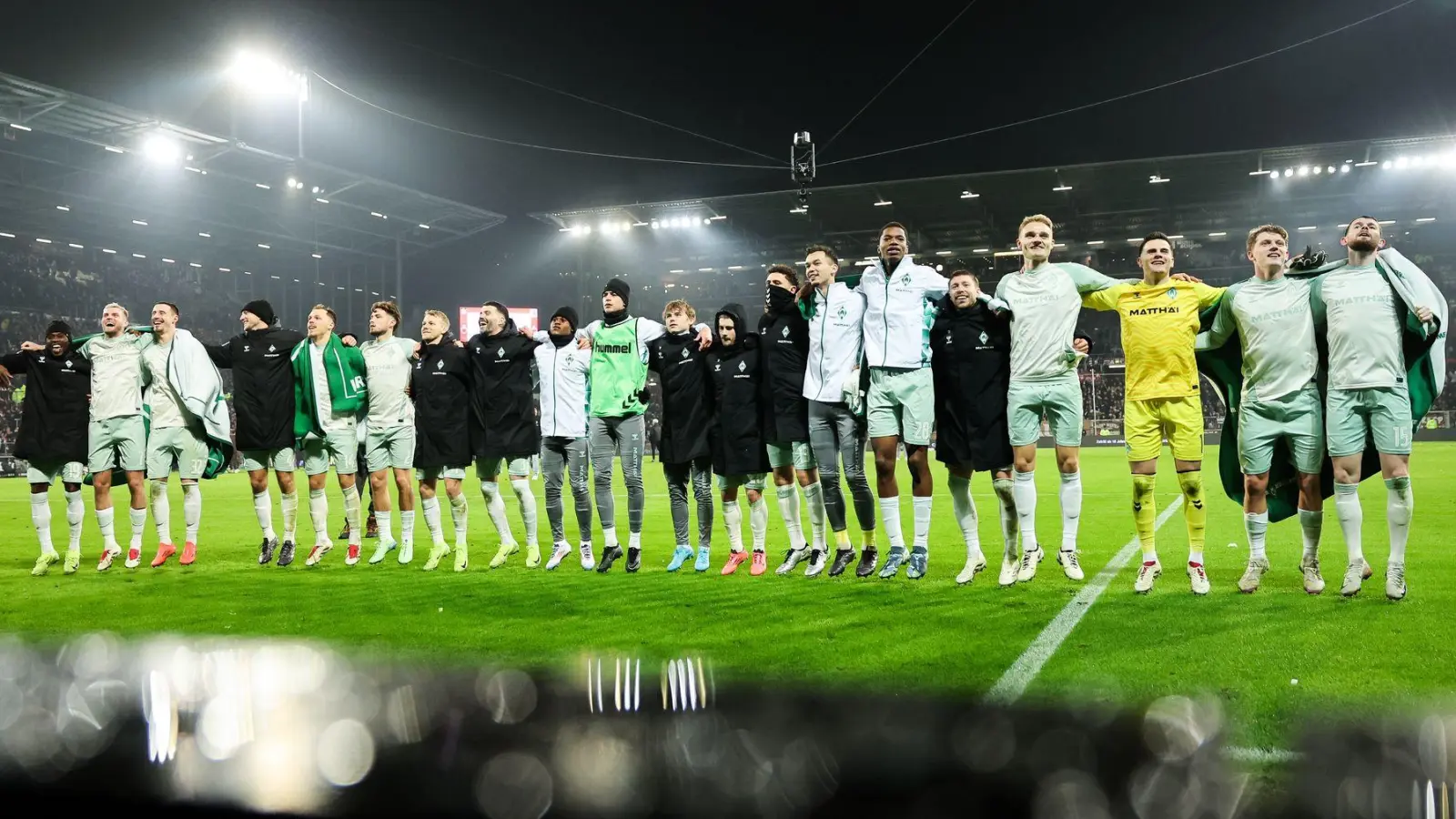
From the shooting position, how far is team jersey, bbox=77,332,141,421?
9.04 m

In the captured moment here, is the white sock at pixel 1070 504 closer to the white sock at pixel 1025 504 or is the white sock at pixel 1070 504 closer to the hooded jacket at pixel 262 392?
the white sock at pixel 1025 504

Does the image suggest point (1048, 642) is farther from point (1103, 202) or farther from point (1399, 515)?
point (1103, 202)

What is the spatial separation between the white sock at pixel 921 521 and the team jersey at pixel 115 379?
7.52 meters

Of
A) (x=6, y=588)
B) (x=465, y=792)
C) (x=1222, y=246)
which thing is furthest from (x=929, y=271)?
(x=1222, y=246)

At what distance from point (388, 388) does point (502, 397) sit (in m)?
1.28

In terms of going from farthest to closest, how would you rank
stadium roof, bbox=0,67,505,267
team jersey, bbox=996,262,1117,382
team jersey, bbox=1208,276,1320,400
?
1. stadium roof, bbox=0,67,505,267
2. team jersey, bbox=996,262,1117,382
3. team jersey, bbox=1208,276,1320,400

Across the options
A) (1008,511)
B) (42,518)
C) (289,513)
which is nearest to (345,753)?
(1008,511)

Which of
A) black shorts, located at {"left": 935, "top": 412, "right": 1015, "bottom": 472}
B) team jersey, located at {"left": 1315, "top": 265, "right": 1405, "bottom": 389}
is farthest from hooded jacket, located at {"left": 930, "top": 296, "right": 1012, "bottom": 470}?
team jersey, located at {"left": 1315, "top": 265, "right": 1405, "bottom": 389}

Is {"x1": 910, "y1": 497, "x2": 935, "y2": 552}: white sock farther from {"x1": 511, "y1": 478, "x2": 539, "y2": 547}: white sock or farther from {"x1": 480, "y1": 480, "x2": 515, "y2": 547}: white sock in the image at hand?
{"x1": 480, "y1": 480, "x2": 515, "y2": 547}: white sock

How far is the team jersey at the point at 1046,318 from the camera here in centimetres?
657

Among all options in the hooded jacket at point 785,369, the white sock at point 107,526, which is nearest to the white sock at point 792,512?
the hooded jacket at point 785,369

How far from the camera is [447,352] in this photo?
8797mm

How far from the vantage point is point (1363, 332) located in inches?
228

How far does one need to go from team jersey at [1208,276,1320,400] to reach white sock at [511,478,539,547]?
19.2ft
